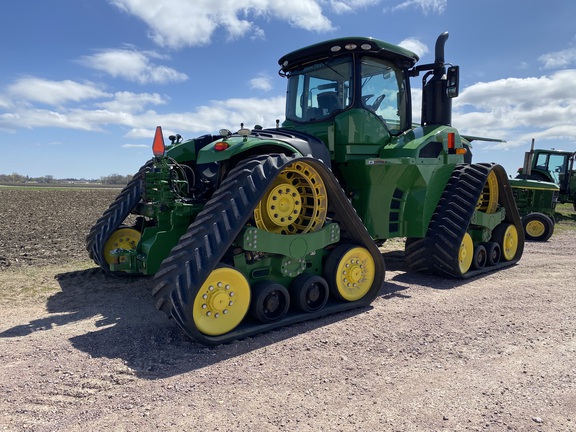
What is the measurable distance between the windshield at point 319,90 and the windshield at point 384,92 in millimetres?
270

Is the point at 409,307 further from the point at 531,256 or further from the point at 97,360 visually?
the point at 531,256

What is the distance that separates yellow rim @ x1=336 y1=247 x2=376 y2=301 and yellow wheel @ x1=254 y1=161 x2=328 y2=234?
56 centimetres

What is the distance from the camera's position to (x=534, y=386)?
3.39m

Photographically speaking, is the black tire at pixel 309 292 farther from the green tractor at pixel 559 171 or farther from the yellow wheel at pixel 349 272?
the green tractor at pixel 559 171

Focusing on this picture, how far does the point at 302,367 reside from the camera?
144 inches

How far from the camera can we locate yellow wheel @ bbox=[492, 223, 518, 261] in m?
8.16

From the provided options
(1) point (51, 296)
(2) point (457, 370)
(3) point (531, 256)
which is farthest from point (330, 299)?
(3) point (531, 256)

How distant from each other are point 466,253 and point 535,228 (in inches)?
275

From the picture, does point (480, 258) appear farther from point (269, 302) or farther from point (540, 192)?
point (540, 192)

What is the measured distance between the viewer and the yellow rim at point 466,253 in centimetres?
695

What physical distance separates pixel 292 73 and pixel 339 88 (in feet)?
3.31

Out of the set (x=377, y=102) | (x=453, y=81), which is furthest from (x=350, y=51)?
(x=453, y=81)

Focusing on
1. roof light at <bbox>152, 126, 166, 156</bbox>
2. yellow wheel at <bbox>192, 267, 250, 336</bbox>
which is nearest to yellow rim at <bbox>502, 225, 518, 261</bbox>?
yellow wheel at <bbox>192, 267, 250, 336</bbox>

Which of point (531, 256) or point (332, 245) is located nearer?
point (332, 245)
